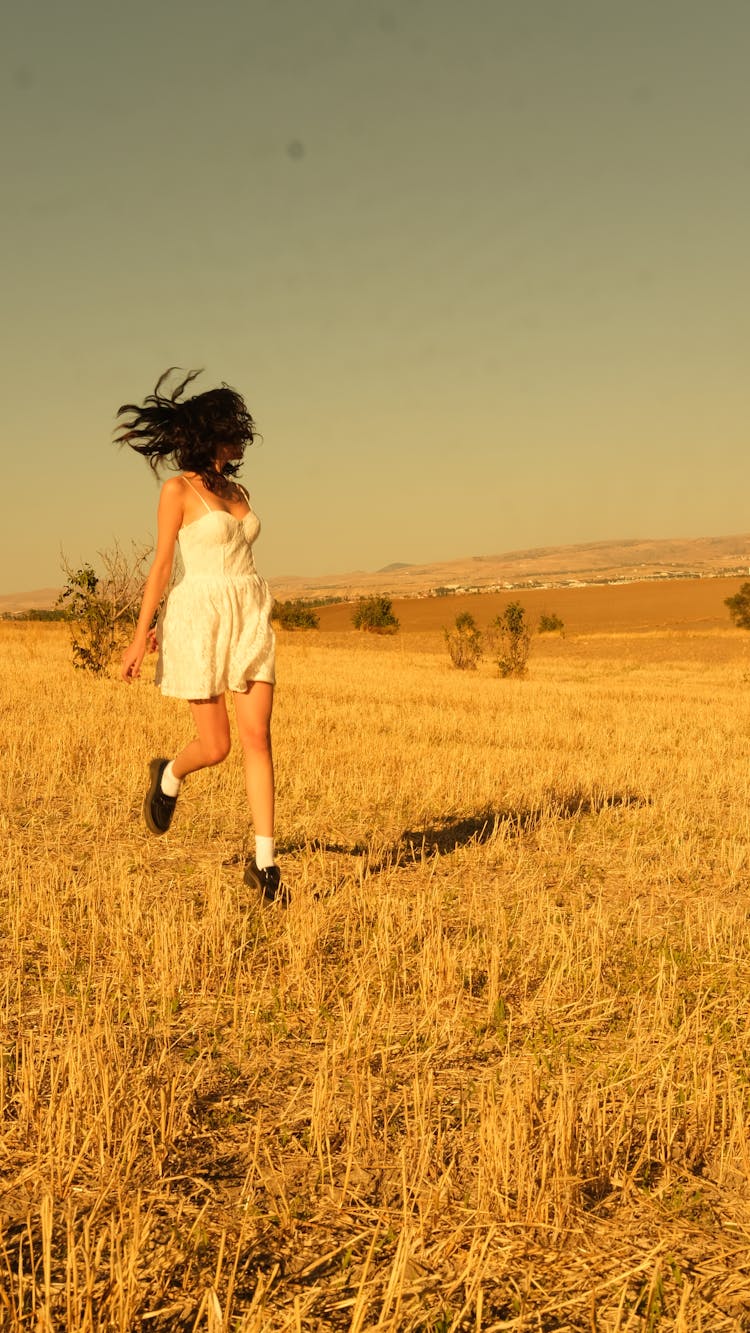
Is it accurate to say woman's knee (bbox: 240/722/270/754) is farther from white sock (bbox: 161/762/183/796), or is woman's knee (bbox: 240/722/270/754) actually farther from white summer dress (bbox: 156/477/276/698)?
white sock (bbox: 161/762/183/796)

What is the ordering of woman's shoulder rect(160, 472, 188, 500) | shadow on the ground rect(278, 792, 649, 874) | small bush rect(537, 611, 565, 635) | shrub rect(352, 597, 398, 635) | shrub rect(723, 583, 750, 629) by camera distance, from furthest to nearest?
shrub rect(352, 597, 398, 635), small bush rect(537, 611, 565, 635), shrub rect(723, 583, 750, 629), shadow on the ground rect(278, 792, 649, 874), woman's shoulder rect(160, 472, 188, 500)

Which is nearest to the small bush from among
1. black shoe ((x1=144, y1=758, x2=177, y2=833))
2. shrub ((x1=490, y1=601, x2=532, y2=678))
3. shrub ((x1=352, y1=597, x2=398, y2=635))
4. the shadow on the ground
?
shrub ((x1=352, y1=597, x2=398, y2=635))

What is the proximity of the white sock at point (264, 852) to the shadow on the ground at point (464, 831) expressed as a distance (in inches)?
29.8

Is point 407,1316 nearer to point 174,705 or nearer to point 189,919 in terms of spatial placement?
point 189,919

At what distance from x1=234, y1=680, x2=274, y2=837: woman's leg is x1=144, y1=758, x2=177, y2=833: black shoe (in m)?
0.69

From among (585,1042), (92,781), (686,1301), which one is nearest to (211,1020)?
(585,1042)

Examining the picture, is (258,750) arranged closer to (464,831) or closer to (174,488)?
(174,488)

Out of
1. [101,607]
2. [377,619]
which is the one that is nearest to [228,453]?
[101,607]

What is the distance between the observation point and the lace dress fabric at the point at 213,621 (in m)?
4.75

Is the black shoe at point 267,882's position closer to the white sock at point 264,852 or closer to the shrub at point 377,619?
the white sock at point 264,852

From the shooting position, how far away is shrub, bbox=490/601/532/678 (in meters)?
28.1

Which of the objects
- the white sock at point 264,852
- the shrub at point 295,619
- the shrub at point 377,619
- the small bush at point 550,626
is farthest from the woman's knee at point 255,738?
the small bush at point 550,626

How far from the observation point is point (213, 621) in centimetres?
477

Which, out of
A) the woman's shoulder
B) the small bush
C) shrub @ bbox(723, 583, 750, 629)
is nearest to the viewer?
the woman's shoulder
